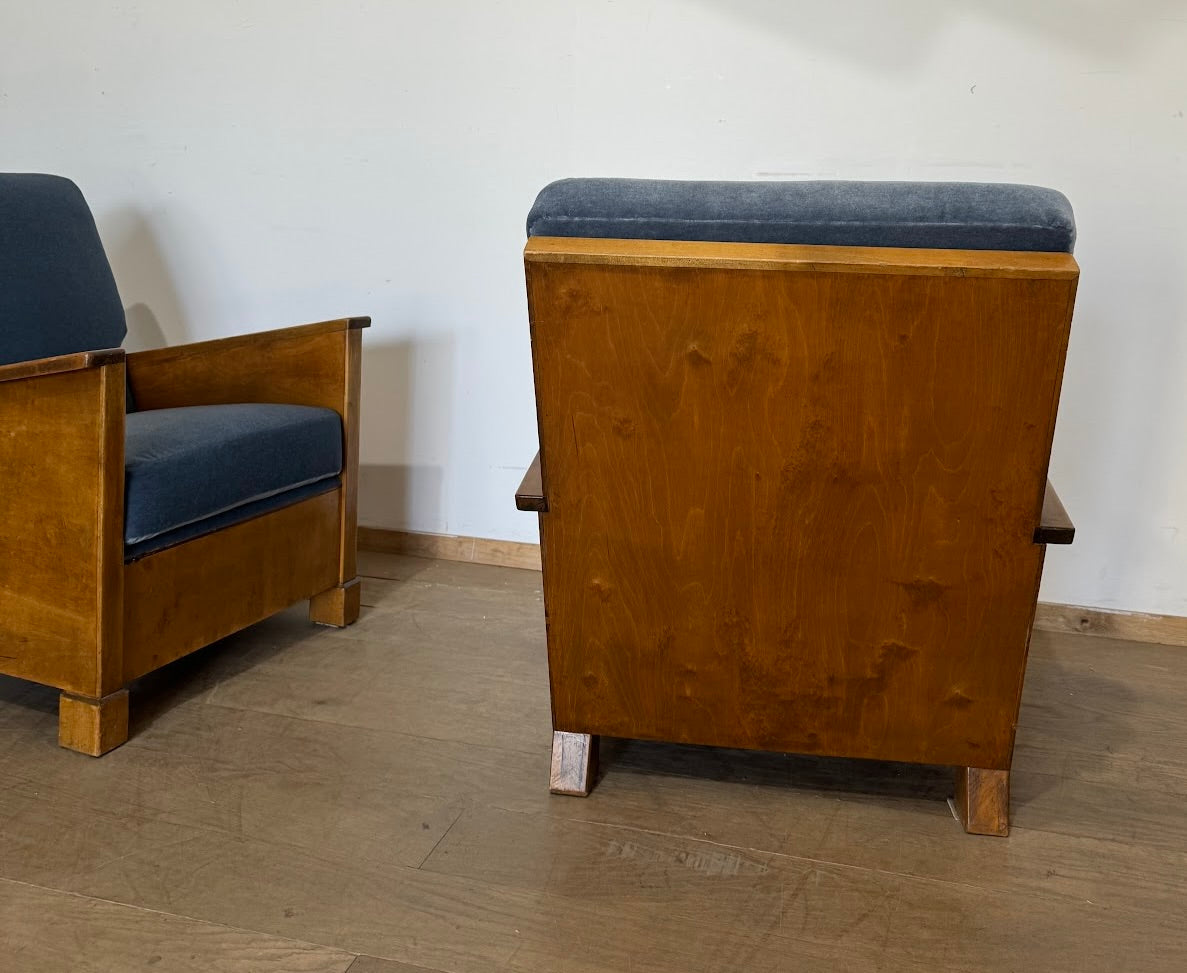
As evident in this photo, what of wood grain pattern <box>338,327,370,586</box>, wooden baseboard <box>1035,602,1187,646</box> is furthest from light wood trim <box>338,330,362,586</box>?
wooden baseboard <box>1035,602,1187,646</box>

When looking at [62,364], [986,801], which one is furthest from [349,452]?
[986,801]

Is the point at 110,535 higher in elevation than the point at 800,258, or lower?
lower

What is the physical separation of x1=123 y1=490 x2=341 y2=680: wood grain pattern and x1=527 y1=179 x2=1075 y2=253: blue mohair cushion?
0.95m

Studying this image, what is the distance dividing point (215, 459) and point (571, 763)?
806 millimetres

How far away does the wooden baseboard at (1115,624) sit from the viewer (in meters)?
2.50

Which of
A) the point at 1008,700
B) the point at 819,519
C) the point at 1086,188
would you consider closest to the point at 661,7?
the point at 1086,188

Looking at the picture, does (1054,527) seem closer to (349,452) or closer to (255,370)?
(349,452)

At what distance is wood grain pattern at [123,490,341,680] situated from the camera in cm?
191

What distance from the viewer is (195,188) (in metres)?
2.90

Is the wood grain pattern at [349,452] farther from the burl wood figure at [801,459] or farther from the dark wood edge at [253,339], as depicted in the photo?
the burl wood figure at [801,459]

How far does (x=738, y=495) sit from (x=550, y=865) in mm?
574

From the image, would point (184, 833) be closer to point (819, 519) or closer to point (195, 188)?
point (819, 519)

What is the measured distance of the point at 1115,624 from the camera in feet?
8.28

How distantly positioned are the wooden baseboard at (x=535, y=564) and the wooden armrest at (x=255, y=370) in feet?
2.13
